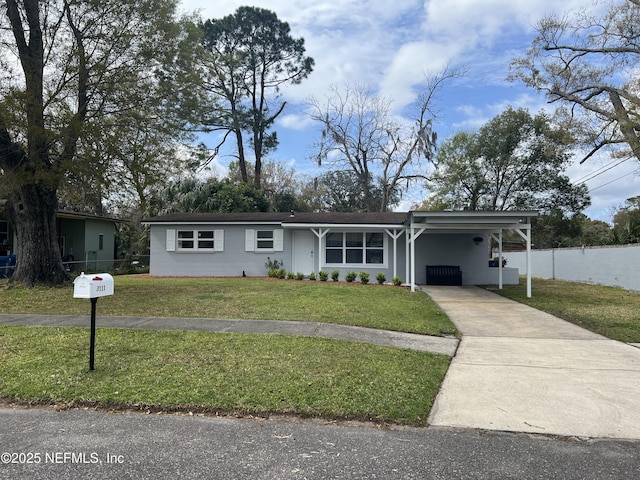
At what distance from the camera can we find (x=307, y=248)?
18922 mm

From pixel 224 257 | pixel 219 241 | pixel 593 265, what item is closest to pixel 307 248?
→ pixel 224 257

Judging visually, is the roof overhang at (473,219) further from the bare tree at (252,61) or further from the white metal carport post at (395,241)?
the bare tree at (252,61)

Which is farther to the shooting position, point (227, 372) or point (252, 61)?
point (252, 61)

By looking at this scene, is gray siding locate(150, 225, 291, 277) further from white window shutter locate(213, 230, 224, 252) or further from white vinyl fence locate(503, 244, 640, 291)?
white vinyl fence locate(503, 244, 640, 291)

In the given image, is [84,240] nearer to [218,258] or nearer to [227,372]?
[218,258]

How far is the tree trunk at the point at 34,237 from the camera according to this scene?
12.8 meters

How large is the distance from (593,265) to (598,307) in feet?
28.7

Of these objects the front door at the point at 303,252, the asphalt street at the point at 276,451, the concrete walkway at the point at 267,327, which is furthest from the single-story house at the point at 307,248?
the asphalt street at the point at 276,451

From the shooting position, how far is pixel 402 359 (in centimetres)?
578

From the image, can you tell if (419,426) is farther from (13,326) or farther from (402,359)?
(13,326)

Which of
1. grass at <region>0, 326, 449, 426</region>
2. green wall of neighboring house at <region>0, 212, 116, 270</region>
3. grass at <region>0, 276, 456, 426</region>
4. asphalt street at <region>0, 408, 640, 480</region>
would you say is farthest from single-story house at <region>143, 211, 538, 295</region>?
asphalt street at <region>0, 408, 640, 480</region>

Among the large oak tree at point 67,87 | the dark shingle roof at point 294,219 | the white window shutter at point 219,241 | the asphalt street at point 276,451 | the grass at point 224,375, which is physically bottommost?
the asphalt street at point 276,451

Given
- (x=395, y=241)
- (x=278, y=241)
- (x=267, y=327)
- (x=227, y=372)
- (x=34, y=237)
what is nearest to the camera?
(x=227, y=372)

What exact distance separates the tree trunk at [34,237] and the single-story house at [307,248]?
594 centimetres
